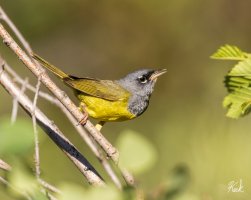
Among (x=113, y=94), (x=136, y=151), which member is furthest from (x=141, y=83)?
(x=136, y=151)

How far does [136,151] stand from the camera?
126 cm

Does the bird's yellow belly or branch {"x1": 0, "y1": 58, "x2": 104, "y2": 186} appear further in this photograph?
the bird's yellow belly

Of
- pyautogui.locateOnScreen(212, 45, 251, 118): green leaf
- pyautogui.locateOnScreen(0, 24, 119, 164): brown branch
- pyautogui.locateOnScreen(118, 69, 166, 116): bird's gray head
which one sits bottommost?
pyautogui.locateOnScreen(212, 45, 251, 118): green leaf

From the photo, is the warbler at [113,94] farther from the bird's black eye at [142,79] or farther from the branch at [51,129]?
the branch at [51,129]

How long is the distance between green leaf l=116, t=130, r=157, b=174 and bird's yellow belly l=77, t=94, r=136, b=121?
108 inches

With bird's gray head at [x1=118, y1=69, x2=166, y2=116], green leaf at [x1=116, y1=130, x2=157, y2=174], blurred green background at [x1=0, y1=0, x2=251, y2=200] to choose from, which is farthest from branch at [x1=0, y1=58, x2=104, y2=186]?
blurred green background at [x1=0, y1=0, x2=251, y2=200]

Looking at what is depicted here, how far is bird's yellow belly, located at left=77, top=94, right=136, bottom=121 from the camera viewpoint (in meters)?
4.05

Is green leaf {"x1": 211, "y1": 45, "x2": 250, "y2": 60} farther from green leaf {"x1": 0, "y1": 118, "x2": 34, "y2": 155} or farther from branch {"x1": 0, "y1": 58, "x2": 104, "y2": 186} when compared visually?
green leaf {"x1": 0, "y1": 118, "x2": 34, "y2": 155}

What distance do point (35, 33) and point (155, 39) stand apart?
1507 millimetres

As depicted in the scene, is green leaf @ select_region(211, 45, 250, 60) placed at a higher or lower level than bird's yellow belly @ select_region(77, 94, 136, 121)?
lower

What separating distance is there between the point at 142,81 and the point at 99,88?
1.62 feet

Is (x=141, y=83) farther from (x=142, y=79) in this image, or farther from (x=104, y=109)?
(x=104, y=109)

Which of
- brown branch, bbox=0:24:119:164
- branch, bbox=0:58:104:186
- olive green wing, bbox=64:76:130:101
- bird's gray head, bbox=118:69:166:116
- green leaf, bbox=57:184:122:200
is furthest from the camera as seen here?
bird's gray head, bbox=118:69:166:116

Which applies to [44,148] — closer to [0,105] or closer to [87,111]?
[0,105]
